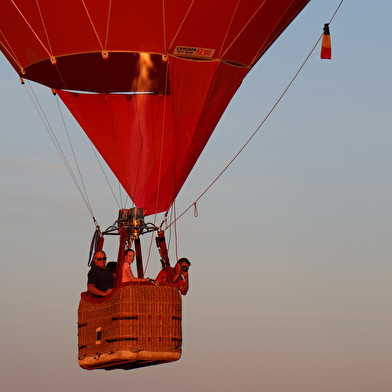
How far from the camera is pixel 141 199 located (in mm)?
15688

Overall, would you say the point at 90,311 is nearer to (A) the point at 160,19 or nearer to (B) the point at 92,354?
(B) the point at 92,354

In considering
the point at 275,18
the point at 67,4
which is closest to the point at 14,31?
the point at 67,4

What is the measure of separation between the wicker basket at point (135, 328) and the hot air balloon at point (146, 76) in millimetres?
12

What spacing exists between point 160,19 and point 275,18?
A: 188 cm

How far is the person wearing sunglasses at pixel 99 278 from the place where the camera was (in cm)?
1330

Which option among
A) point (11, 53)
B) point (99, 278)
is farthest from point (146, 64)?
point (99, 278)

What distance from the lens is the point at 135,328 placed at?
12.9 meters

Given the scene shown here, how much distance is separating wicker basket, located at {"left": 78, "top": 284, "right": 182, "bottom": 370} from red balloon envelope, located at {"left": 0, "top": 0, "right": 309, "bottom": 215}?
8.18 ft

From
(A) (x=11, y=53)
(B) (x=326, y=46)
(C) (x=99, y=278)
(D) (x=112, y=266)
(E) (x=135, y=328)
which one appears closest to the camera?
(E) (x=135, y=328)

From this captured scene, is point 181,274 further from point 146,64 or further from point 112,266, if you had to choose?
point 146,64

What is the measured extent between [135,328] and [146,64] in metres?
3.85

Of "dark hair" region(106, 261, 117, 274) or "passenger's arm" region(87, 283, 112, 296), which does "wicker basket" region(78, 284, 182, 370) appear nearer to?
"passenger's arm" region(87, 283, 112, 296)

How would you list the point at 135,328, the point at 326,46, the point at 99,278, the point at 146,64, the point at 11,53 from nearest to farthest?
1. the point at 135,328
2. the point at 99,278
3. the point at 146,64
4. the point at 326,46
5. the point at 11,53

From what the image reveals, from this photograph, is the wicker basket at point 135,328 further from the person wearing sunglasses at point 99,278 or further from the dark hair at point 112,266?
the dark hair at point 112,266
